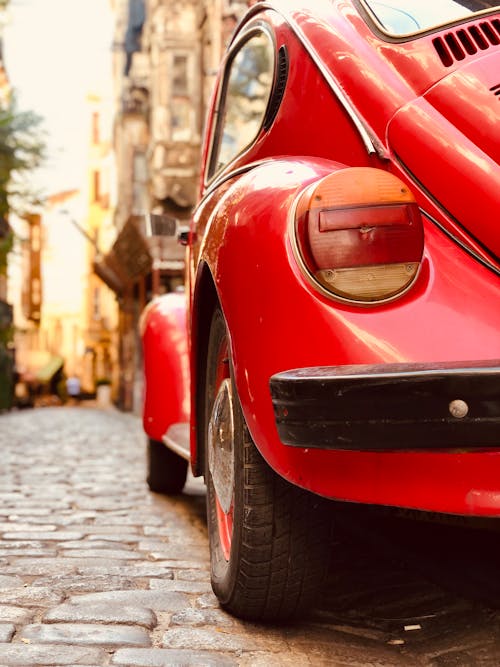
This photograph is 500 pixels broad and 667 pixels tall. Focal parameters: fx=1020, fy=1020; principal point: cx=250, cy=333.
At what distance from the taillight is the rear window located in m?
0.83

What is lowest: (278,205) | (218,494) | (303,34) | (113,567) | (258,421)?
(113,567)

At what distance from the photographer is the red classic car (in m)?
2.34

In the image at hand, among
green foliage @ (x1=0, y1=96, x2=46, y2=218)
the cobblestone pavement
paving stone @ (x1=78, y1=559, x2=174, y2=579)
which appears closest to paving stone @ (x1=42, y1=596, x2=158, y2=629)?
the cobblestone pavement

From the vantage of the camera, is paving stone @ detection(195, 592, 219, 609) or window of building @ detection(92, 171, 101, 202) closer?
paving stone @ detection(195, 592, 219, 609)

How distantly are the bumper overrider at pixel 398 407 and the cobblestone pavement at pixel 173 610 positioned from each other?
74 cm

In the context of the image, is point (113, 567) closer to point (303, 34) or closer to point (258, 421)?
point (258, 421)

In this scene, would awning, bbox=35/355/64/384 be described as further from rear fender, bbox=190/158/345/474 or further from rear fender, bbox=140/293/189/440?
rear fender, bbox=190/158/345/474

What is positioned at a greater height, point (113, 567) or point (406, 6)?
point (406, 6)

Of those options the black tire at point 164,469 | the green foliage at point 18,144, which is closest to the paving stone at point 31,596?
the black tire at point 164,469

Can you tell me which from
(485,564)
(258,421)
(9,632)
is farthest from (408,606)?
(9,632)

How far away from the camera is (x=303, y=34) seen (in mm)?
3316

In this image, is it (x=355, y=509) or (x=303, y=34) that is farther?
(x=303, y=34)

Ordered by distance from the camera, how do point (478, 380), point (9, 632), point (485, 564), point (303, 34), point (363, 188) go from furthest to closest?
point (485, 564) < point (303, 34) < point (9, 632) < point (363, 188) < point (478, 380)

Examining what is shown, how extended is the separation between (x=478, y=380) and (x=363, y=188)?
24.0 inches
